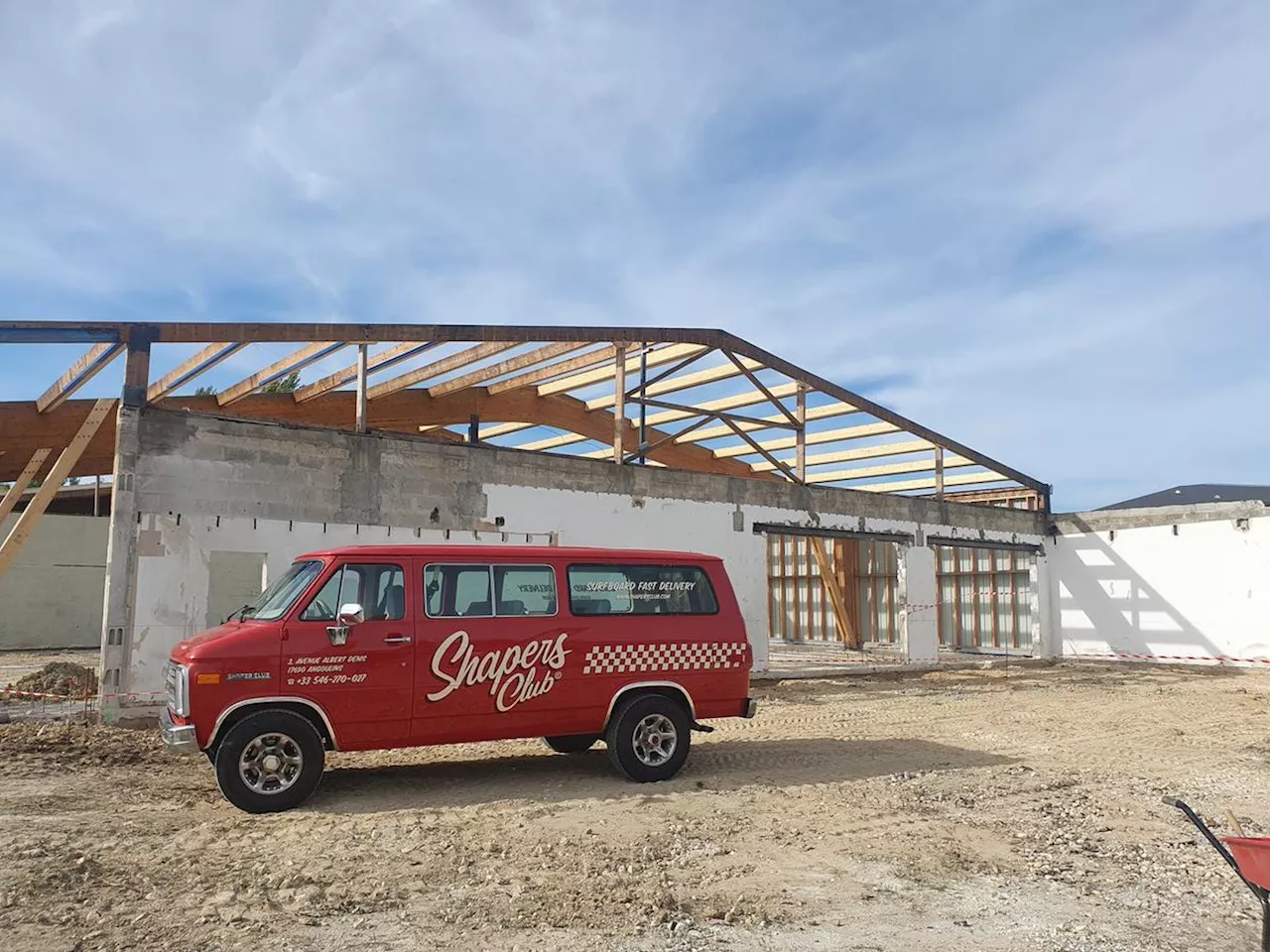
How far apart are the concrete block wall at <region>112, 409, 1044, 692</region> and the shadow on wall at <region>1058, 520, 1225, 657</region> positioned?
7.62m

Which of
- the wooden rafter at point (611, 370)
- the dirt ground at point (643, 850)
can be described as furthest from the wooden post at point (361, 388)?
the dirt ground at point (643, 850)

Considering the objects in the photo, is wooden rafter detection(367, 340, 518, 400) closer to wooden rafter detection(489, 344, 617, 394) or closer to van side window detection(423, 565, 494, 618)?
wooden rafter detection(489, 344, 617, 394)

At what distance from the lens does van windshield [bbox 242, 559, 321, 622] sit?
7.33m

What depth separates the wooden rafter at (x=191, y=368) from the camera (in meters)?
12.2

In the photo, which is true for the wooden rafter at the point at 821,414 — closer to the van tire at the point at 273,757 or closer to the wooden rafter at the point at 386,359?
the wooden rafter at the point at 386,359

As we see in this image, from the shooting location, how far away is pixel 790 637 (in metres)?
28.2

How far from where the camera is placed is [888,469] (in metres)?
21.5

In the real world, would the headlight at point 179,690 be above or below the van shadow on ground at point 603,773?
above

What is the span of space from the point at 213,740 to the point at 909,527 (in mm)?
15355

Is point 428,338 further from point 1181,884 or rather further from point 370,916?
point 1181,884

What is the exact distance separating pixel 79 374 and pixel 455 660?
7.68 metres

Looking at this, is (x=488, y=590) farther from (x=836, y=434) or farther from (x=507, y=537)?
(x=836, y=434)

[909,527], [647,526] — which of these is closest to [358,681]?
[647,526]

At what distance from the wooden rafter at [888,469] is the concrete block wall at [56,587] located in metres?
18.1
